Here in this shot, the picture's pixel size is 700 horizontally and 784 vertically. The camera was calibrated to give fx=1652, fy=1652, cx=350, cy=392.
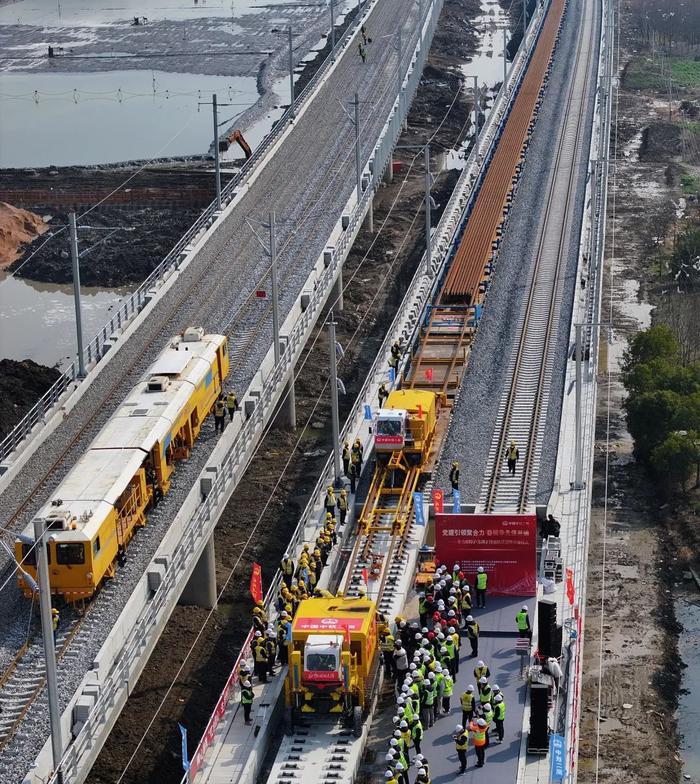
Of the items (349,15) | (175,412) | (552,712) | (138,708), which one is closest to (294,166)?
(175,412)

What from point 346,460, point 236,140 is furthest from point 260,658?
point 236,140

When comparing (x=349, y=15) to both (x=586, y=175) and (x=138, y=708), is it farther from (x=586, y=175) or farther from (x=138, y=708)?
(x=138, y=708)

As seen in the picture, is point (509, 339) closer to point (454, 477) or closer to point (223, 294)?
point (223, 294)

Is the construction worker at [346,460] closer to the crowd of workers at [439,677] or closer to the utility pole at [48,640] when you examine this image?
the crowd of workers at [439,677]

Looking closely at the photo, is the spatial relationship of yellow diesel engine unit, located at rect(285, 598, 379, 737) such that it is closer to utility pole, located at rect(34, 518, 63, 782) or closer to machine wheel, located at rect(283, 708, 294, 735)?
machine wheel, located at rect(283, 708, 294, 735)

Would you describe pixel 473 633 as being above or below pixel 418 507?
above

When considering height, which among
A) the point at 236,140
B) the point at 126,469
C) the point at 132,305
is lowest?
the point at 236,140

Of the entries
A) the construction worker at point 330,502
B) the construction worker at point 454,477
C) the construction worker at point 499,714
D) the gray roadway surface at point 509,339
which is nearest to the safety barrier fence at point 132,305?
the construction worker at point 330,502
